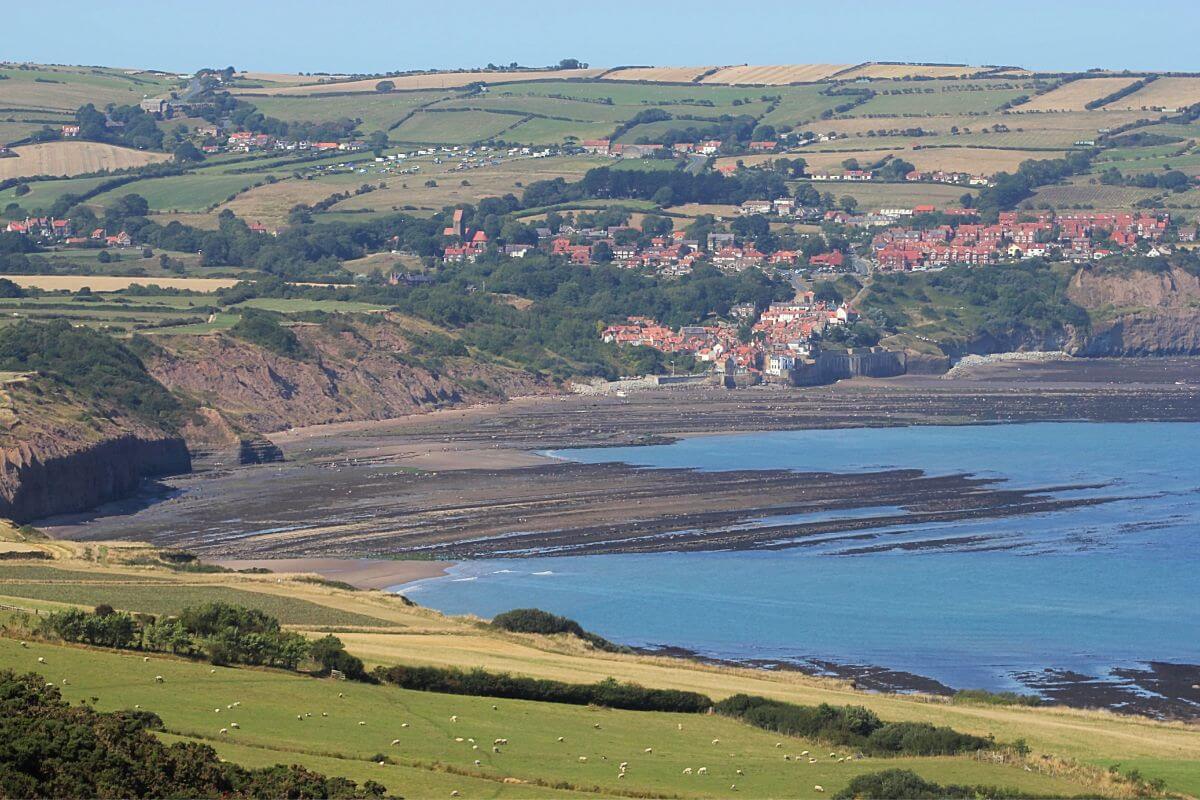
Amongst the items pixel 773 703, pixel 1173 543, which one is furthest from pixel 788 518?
pixel 773 703

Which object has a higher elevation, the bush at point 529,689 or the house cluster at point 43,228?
the house cluster at point 43,228

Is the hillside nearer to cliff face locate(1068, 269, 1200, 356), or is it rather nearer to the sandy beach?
the sandy beach

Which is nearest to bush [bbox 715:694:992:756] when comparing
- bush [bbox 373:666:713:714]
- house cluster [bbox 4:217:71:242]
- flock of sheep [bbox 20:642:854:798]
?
flock of sheep [bbox 20:642:854:798]

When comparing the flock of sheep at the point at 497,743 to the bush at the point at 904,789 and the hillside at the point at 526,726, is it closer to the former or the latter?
the hillside at the point at 526,726

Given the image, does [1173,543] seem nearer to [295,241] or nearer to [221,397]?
[221,397]

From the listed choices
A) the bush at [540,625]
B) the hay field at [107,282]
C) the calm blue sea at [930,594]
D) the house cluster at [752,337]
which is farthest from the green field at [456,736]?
the house cluster at [752,337]
